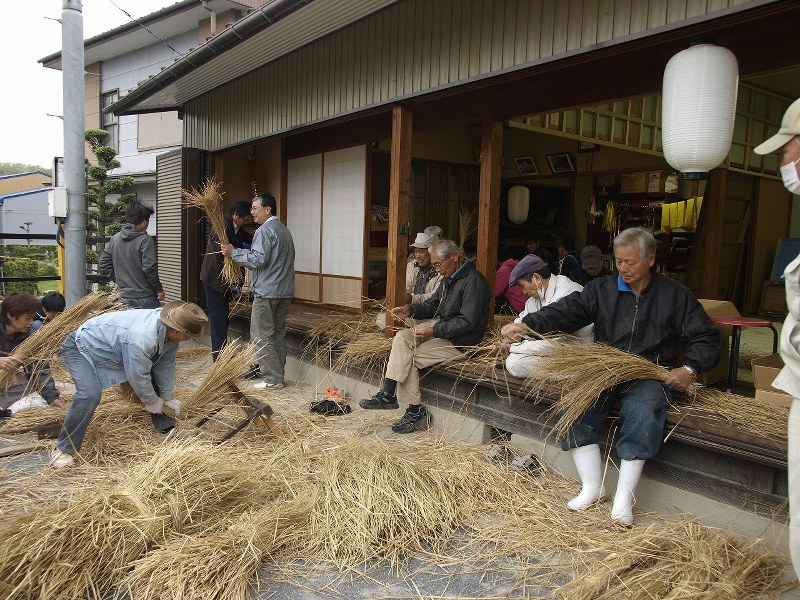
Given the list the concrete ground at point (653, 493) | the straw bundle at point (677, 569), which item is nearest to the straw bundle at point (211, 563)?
the concrete ground at point (653, 493)

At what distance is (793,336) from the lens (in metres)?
1.97

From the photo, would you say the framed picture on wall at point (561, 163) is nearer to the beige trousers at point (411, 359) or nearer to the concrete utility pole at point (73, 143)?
the beige trousers at point (411, 359)

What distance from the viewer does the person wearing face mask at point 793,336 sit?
1.92m

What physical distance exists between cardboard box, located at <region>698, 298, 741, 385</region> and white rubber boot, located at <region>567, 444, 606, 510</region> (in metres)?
1.63

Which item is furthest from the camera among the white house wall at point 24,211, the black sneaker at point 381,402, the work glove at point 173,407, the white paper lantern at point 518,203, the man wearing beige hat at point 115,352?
the white house wall at point 24,211

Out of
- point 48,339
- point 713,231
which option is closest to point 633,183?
point 713,231

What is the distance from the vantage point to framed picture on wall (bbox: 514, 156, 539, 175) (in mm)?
8516

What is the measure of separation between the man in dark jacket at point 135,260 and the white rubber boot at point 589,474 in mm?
4262

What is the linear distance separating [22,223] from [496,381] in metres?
17.0

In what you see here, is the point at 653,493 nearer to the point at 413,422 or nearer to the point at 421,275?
the point at 413,422

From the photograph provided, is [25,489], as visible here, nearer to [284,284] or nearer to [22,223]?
[284,284]

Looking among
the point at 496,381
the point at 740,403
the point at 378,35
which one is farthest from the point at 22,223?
the point at 740,403

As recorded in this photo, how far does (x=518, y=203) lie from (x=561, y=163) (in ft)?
2.69

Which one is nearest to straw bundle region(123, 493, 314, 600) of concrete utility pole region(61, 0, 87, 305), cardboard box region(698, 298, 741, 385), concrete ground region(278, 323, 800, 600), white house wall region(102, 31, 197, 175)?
concrete ground region(278, 323, 800, 600)
